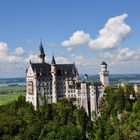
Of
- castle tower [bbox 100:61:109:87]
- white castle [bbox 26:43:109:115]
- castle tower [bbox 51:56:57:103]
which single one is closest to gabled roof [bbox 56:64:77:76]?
white castle [bbox 26:43:109:115]

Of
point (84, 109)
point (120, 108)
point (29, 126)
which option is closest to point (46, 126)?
point (29, 126)

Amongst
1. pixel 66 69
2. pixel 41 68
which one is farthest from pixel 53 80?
pixel 66 69

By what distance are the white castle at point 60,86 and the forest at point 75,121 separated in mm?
2958

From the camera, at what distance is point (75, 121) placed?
123 metres

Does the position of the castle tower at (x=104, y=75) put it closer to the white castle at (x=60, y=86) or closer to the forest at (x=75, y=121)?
the white castle at (x=60, y=86)

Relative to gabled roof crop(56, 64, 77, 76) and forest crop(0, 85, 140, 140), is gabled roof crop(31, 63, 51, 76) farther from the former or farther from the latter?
forest crop(0, 85, 140, 140)

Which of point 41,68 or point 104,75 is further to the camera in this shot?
point 41,68

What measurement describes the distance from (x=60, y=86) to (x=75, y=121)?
1602 cm

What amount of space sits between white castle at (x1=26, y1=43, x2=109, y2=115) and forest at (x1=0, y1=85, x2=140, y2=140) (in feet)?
9.70

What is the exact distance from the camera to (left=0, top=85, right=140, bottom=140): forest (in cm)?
11238

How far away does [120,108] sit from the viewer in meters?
122

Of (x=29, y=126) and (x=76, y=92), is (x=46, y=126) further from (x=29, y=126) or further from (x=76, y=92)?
(x=76, y=92)

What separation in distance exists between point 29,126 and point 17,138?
8.83m

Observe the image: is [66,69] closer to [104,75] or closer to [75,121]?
[104,75]
